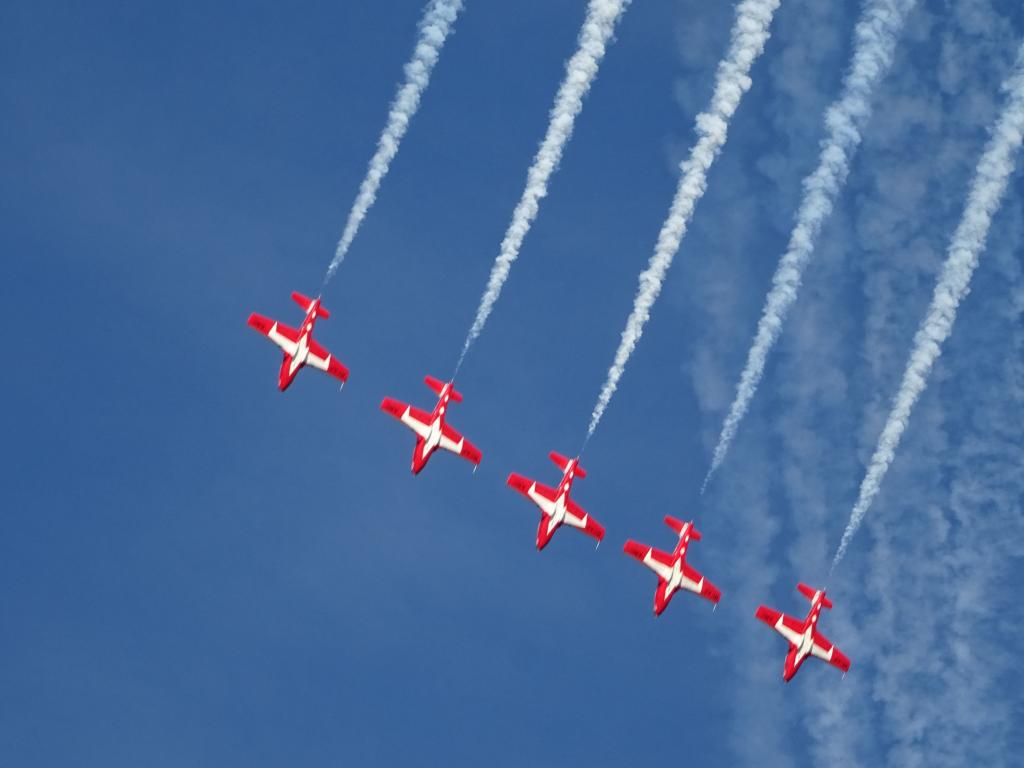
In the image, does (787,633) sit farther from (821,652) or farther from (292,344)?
(292,344)

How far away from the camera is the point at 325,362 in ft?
218

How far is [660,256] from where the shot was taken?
5812 centimetres

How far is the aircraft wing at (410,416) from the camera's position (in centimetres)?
6638

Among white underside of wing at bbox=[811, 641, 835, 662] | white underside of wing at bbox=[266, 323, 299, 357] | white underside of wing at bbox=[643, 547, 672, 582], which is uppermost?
white underside of wing at bbox=[811, 641, 835, 662]

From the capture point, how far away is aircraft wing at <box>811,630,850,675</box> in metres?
69.8

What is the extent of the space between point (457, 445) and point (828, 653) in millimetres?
15898

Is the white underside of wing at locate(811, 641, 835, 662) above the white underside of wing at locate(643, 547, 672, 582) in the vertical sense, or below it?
above

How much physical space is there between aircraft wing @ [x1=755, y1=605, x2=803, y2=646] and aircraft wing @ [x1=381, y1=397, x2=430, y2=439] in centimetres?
1399

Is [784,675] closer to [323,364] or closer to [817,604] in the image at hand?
[817,604]

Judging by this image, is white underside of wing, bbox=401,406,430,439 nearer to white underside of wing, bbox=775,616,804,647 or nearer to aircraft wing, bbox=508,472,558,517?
aircraft wing, bbox=508,472,558,517

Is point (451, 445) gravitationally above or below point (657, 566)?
below

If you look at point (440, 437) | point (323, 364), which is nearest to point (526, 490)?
point (440, 437)

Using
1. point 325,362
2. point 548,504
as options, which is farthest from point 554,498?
point 325,362

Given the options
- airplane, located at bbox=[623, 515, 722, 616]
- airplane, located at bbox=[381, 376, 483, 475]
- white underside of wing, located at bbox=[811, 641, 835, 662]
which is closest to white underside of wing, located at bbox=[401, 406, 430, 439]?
airplane, located at bbox=[381, 376, 483, 475]
